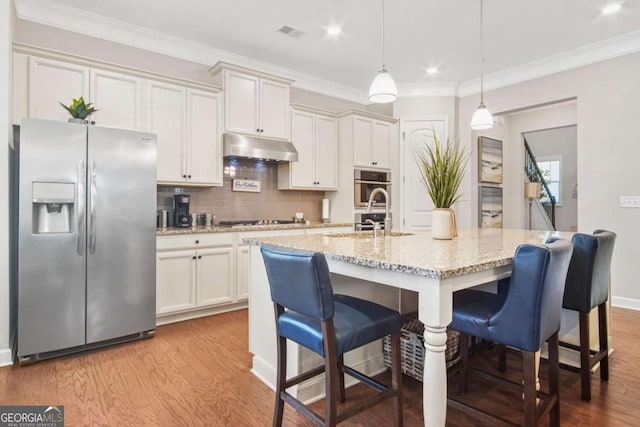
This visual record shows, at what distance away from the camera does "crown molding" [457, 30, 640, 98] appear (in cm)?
373

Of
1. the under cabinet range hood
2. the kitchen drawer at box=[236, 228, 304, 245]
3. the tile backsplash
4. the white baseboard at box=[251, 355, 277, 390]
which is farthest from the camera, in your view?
the tile backsplash

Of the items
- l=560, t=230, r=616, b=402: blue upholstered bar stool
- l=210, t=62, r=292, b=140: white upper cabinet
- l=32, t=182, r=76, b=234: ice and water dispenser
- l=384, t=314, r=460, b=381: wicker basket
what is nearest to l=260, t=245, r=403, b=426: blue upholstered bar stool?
l=384, t=314, r=460, b=381: wicker basket

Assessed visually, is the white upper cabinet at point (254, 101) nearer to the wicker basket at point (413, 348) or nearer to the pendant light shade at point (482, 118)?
the pendant light shade at point (482, 118)

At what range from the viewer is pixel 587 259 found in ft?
6.36

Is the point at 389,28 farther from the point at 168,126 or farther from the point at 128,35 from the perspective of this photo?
the point at 128,35

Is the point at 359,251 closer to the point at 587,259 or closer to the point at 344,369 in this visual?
the point at 344,369

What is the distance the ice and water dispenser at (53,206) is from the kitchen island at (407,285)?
1.42 meters

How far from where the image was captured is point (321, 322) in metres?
1.37

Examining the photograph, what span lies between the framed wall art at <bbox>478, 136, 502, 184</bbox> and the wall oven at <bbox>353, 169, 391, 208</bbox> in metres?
1.48

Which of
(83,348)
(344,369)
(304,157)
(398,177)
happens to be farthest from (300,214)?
(344,369)

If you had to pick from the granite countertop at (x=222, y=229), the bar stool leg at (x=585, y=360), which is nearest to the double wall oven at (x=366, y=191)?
the granite countertop at (x=222, y=229)

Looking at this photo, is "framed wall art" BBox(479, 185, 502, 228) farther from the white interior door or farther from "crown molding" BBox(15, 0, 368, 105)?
"crown molding" BBox(15, 0, 368, 105)

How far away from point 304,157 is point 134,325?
2696 mm

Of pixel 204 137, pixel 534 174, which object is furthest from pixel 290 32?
pixel 534 174
